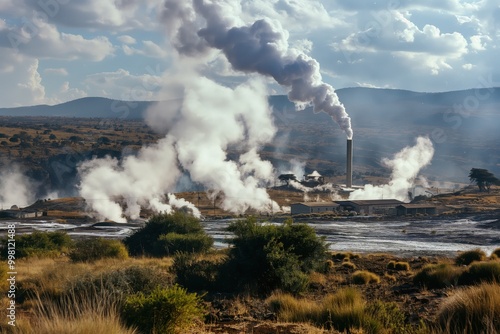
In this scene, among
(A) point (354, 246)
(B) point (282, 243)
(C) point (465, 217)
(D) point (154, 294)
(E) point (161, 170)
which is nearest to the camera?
(D) point (154, 294)

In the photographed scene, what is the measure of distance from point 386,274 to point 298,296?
774 centimetres

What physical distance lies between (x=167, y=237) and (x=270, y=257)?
18.4 meters

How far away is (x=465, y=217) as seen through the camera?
82062 millimetres

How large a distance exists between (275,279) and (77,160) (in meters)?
139

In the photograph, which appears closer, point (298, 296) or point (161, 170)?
point (298, 296)

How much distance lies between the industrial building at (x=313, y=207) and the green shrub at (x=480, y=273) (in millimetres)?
79390

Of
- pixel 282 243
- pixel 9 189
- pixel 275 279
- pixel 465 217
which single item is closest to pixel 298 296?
pixel 275 279

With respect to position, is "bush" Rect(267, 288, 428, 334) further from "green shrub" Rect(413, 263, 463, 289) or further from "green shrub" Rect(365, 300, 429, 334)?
"green shrub" Rect(413, 263, 463, 289)

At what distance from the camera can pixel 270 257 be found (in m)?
20.9

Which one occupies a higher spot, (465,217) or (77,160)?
(77,160)

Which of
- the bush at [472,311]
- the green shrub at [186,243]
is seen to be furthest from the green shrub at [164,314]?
the green shrub at [186,243]

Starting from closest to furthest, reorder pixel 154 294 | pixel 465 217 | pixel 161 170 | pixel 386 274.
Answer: pixel 154 294 < pixel 386 274 < pixel 465 217 < pixel 161 170

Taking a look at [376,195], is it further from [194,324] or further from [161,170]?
[194,324]

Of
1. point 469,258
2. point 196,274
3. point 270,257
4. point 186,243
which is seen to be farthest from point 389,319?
point 186,243
